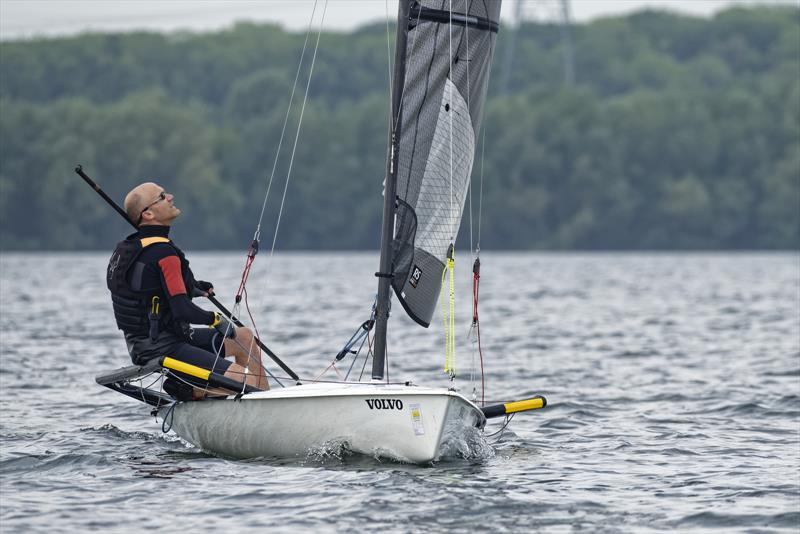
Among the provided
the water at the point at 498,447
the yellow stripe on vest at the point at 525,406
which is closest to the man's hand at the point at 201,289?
the water at the point at 498,447

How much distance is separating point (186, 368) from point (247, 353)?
711 millimetres

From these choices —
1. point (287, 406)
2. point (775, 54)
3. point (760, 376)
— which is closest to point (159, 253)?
point (287, 406)

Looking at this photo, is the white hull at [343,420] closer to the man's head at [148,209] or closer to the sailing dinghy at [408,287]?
the sailing dinghy at [408,287]

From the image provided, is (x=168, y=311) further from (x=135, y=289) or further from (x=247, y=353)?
(x=247, y=353)

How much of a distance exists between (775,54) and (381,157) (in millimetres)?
47559

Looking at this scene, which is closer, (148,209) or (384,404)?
(384,404)

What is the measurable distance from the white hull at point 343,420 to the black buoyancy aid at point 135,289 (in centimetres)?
75

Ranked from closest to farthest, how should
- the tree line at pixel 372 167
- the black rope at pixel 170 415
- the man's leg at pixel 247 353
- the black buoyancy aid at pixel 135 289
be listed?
1. the black buoyancy aid at pixel 135 289
2. the man's leg at pixel 247 353
3. the black rope at pixel 170 415
4. the tree line at pixel 372 167

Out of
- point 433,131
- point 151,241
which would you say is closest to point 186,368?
point 151,241

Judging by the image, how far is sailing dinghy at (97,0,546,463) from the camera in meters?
9.89

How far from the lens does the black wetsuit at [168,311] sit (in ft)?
33.8

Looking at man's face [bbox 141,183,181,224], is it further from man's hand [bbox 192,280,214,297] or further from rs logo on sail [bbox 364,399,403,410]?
rs logo on sail [bbox 364,399,403,410]

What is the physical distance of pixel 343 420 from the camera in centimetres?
1000

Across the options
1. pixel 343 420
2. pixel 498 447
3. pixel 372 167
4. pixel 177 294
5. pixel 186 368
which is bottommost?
pixel 498 447
